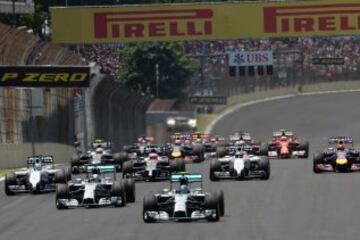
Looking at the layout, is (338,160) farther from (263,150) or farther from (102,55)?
(102,55)

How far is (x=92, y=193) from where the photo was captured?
23750mm

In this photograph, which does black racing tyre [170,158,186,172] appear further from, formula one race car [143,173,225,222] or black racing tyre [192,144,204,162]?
formula one race car [143,173,225,222]

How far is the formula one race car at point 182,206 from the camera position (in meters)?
20.4

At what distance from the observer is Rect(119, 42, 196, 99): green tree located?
81750 millimetres

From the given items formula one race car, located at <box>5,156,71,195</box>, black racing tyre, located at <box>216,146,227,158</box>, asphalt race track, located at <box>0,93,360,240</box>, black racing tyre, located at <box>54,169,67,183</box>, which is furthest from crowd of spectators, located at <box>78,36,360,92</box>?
black racing tyre, located at <box>54,169,67,183</box>

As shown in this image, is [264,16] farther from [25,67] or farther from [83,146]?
[25,67]

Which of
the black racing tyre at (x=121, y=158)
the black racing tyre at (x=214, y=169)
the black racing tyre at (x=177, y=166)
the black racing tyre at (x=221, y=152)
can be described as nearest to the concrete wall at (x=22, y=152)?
the black racing tyre at (x=121, y=158)

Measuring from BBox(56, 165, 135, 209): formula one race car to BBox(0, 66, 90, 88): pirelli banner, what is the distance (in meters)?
17.5

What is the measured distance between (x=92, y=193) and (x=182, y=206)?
3622 millimetres

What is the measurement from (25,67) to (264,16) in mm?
18835

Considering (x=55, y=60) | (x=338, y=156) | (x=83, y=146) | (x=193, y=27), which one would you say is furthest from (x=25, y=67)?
(x=193, y=27)

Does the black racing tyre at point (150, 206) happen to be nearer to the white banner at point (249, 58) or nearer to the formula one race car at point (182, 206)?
the formula one race car at point (182, 206)

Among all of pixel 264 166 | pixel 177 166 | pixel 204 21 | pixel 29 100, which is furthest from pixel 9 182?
pixel 204 21

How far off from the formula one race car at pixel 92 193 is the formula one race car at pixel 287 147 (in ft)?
62.5
